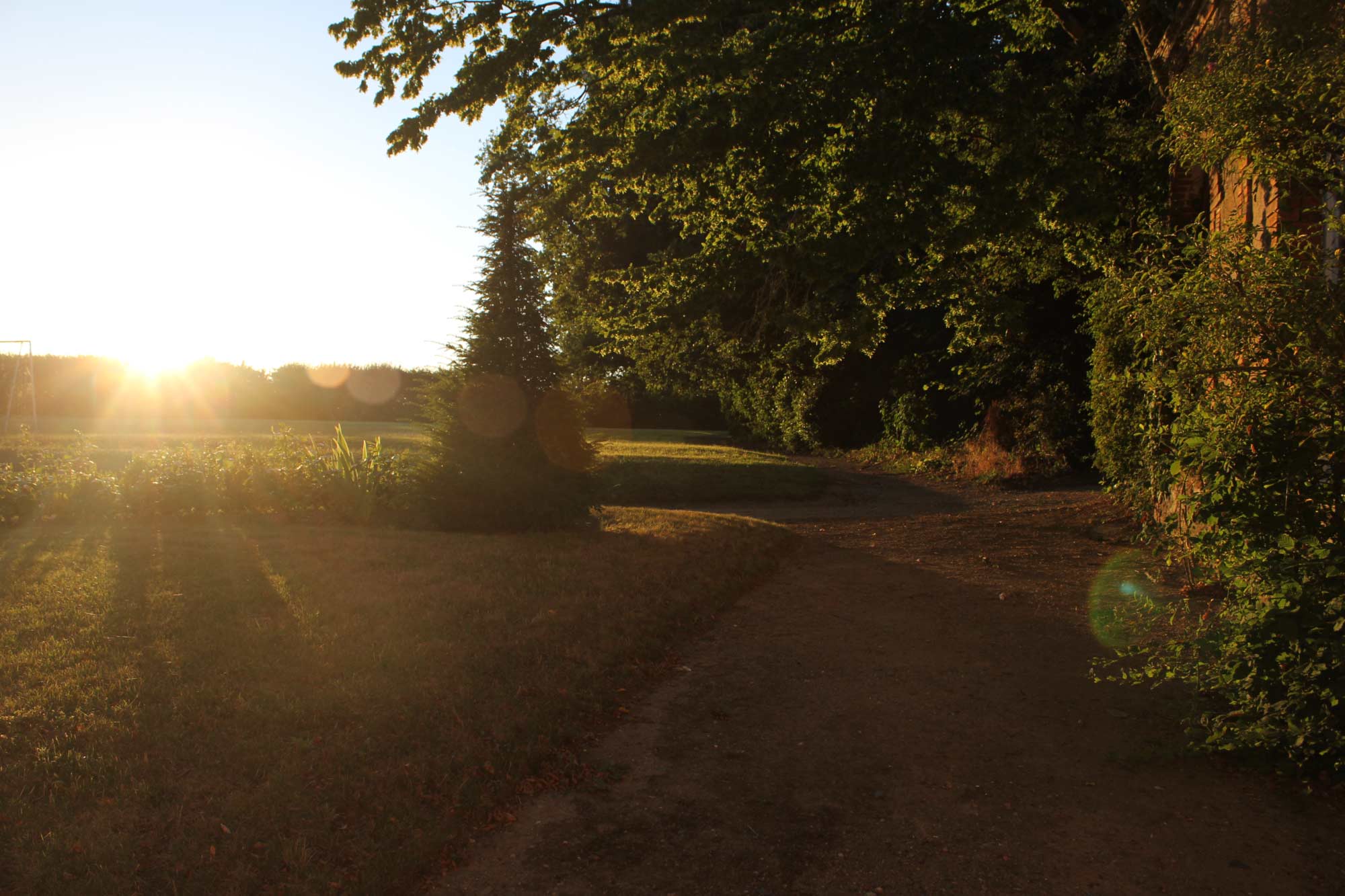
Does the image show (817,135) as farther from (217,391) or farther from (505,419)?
(217,391)

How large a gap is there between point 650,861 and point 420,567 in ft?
19.1

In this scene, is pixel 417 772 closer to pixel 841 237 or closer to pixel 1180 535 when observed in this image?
pixel 1180 535

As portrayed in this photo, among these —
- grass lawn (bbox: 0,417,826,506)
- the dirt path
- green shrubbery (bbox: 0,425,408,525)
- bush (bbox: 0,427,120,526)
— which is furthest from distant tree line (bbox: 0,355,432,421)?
the dirt path

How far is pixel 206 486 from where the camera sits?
1258cm

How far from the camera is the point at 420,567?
30.2 ft

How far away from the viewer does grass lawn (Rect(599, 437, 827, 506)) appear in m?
17.6

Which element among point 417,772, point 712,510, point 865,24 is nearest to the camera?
point 417,772

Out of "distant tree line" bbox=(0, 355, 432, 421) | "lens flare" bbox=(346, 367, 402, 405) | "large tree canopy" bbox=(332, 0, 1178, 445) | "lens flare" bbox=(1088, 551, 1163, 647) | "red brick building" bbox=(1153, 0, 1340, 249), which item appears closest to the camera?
"red brick building" bbox=(1153, 0, 1340, 249)

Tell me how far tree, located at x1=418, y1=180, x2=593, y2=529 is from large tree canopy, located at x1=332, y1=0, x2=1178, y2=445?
1037 millimetres

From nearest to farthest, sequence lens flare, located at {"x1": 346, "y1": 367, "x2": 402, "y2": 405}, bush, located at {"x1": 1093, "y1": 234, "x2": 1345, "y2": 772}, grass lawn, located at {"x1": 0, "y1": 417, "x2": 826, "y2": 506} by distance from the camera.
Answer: bush, located at {"x1": 1093, "y1": 234, "x2": 1345, "y2": 772} → grass lawn, located at {"x1": 0, "y1": 417, "x2": 826, "y2": 506} → lens flare, located at {"x1": 346, "y1": 367, "x2": 402, "y2": 405}

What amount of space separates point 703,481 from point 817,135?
9.08m

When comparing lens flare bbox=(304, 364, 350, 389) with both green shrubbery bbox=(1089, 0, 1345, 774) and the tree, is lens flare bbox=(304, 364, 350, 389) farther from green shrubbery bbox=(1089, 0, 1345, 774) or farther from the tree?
green shrubbery bbox=(1089, 0, 1345, 774)

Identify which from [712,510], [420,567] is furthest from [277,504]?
[712,510]

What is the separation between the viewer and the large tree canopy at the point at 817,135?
9.95 meters
